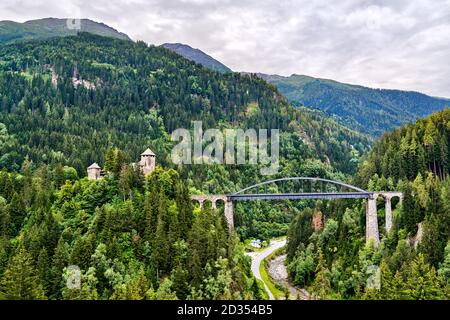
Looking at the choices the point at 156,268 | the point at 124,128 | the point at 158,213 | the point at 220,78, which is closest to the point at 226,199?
the point at 158,213

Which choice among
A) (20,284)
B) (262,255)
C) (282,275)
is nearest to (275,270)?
(282,275)

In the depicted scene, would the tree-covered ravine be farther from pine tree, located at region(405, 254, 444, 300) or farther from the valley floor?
the valley floor

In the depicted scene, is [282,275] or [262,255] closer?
[282,275]

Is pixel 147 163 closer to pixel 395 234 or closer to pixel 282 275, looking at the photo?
pixel 282 275

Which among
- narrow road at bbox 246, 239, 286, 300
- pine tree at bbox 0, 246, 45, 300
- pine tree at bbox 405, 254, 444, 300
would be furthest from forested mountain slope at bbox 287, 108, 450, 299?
pine tree at bbox 0, 246, 45, 300
